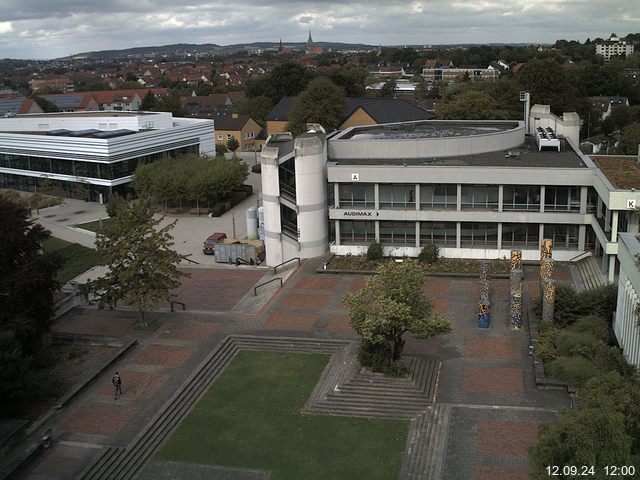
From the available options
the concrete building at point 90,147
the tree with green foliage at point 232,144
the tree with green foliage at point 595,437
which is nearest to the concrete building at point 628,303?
the tree with green foliage at point 595,437

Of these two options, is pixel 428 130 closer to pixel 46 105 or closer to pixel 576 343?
pixel 576 343

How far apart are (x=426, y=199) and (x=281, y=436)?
22.2 m

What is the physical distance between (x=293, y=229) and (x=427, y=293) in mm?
10539

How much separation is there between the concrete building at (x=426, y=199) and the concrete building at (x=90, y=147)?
26188mm

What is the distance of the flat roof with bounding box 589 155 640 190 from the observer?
3588 centimetres

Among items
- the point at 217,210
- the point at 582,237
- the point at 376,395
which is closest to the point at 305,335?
the point at 376,395

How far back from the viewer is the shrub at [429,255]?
41.3 meters

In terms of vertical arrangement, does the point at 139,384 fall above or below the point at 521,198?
below

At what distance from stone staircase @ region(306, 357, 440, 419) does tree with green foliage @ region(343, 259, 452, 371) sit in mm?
784

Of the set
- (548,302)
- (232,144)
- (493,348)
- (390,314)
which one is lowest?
(493,348)

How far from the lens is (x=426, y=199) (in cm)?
4253

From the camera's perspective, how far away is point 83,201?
68.2 metres

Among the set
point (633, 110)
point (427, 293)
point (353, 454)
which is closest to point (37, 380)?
point (353, 454)

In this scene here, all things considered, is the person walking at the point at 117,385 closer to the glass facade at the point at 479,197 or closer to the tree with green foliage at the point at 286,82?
the glass facade at the point at 479,197
